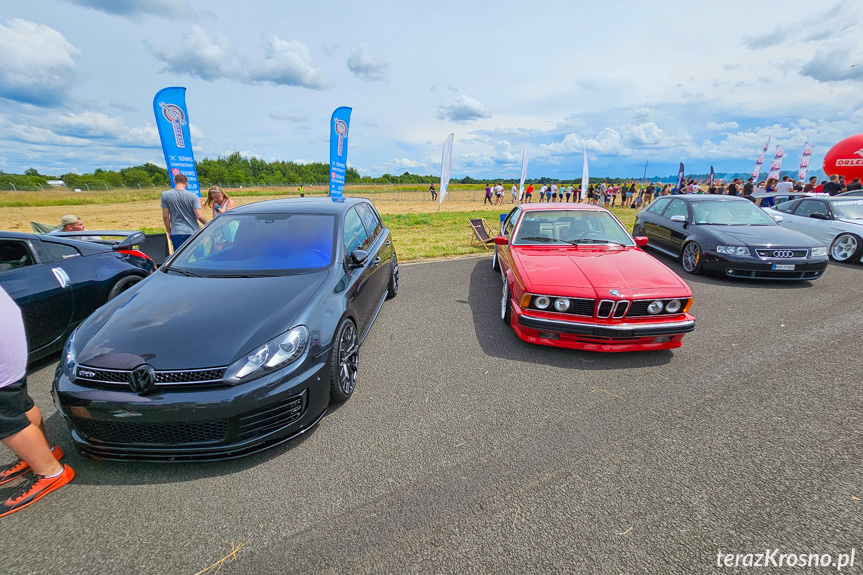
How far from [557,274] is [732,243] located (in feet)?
13.9

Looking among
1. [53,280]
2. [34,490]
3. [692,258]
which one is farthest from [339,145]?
[34,490]

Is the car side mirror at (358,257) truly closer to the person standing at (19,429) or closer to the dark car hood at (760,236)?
the person standing at (19,429)

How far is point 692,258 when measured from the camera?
6.55 m

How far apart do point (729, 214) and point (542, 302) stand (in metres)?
5.69

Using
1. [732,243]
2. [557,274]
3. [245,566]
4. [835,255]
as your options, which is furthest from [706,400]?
[835,255]

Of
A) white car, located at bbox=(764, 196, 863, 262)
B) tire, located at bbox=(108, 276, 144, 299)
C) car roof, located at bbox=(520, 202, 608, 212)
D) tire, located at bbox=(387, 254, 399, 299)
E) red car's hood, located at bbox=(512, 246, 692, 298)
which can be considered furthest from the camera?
white car, located at bbox=(764, 196, 863, 262)

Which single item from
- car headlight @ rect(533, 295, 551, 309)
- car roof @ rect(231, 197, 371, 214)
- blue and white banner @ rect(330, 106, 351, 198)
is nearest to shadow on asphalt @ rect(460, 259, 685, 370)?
car headlight @ rect(533, 295, 551, 309)

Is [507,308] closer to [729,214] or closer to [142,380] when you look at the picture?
[142,380]

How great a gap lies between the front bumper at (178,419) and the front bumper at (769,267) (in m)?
6.79

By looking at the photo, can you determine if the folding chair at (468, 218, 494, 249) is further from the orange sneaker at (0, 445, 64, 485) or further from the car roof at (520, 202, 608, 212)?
the orange sneaker at (0, 445, 64, 485)

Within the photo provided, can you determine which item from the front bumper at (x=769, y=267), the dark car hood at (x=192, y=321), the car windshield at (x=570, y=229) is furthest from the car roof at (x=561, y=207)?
the dark car hood at (x=192, y=321)

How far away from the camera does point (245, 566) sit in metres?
1.70

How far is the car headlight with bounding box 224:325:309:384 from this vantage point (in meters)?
2.14

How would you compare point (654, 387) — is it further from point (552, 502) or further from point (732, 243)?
point (732, 243)
